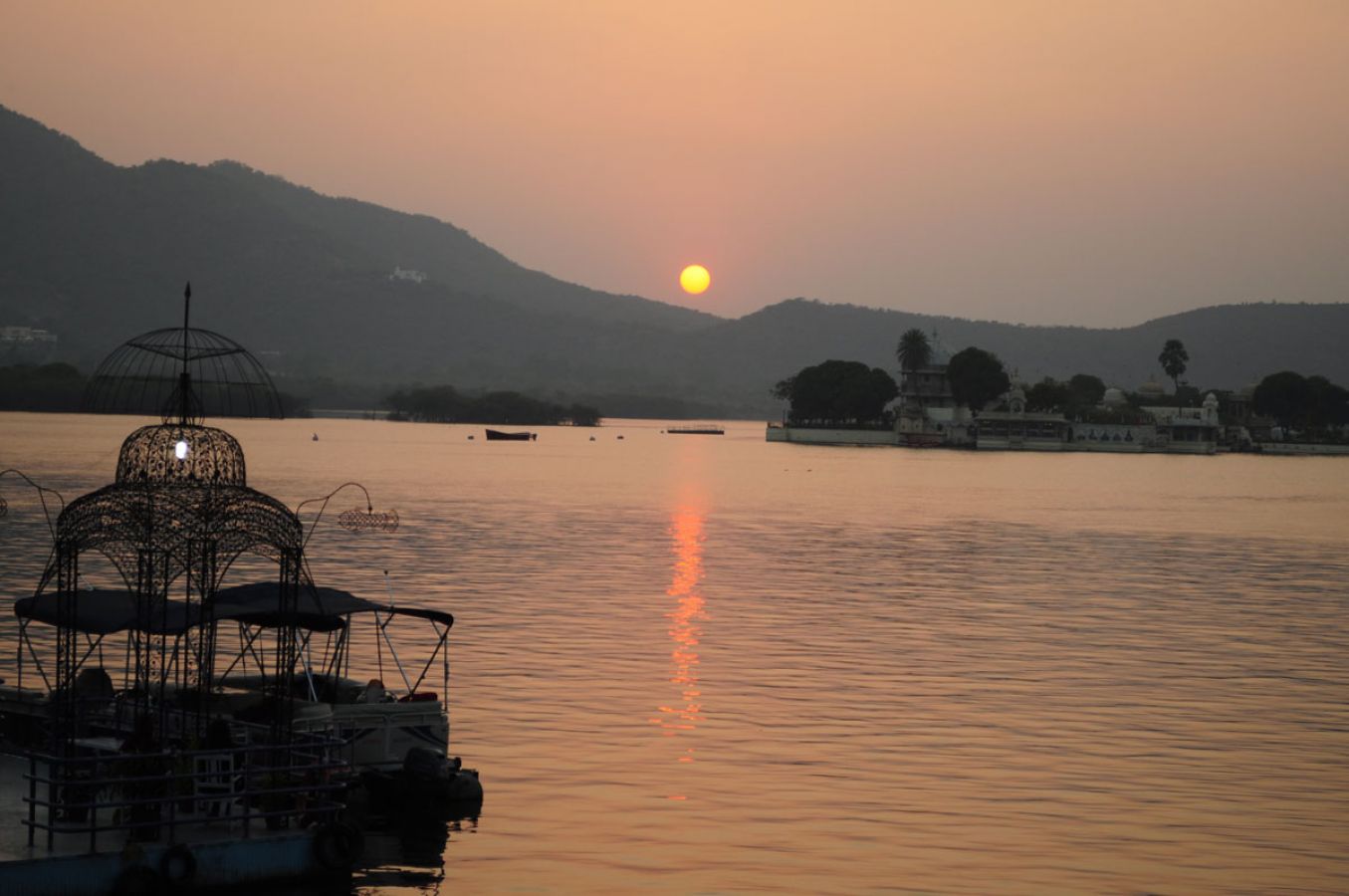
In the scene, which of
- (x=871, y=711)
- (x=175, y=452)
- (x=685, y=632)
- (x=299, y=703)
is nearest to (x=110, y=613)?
(x=299, y=703)

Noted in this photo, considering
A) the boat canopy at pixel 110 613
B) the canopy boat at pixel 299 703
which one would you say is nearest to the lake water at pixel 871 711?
the canopy boat at pixel 299 703

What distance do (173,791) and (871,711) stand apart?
17.3m

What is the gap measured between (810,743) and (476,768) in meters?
6.46

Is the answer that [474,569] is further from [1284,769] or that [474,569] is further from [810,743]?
[1284,769]

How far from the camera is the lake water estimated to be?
2488cm

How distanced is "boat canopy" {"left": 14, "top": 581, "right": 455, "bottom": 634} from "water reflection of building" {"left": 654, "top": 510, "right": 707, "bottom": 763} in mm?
6972

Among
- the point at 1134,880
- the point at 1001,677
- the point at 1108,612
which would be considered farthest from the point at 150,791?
the point at 1108,612

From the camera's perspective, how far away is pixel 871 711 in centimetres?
3609

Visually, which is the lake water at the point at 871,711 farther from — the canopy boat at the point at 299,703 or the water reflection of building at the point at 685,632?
the canopy boat at the point at 299,703

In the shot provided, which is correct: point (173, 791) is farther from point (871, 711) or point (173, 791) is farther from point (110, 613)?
point (871, 711)

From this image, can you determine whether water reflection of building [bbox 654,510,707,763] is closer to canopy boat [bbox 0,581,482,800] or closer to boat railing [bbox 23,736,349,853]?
canopy boat [bbox 0,581,482,800]

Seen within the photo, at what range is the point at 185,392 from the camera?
32.5 meters

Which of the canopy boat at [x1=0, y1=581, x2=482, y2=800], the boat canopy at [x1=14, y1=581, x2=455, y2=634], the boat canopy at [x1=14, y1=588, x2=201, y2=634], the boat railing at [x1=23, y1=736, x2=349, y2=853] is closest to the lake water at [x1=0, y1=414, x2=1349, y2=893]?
the canopy boat at [x1=0, y1=581, x2=482, y2=800]

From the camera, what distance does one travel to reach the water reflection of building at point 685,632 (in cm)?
3472
